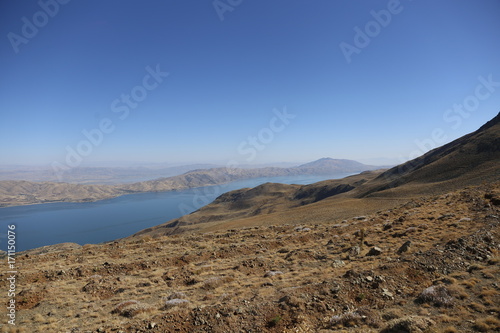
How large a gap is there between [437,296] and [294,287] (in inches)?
224

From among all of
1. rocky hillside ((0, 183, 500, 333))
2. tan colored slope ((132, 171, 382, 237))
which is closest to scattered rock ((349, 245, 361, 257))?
rocky hillside ((0, 183, 500, 333))

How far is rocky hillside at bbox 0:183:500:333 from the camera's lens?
8102mm

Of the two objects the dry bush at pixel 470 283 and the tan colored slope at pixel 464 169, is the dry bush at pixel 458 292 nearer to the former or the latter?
the dry bush at pixel 470 283

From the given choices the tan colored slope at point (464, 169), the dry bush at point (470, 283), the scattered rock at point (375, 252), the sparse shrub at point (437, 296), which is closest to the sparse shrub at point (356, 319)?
the sparse shrub at point (437, 296)

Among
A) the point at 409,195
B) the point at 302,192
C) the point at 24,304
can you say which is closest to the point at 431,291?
the point at 24,304

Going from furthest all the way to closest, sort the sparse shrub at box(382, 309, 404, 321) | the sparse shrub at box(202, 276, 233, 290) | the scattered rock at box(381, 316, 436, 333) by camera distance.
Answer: the sparse shrub at box(202, 276, 233, 290)
the sparse shrub at box(382, 309, 404, 321)
the scattered rock at box(381, 316, 436, 333)

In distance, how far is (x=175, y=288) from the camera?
42.1 ft

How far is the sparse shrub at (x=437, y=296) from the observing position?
846 cm

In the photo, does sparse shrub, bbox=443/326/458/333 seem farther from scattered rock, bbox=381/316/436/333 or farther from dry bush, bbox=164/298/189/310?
dry bush, bbox=164/298/189/310

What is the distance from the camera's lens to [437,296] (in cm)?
873

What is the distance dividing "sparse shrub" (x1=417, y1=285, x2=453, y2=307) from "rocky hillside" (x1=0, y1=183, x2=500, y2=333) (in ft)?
0.11

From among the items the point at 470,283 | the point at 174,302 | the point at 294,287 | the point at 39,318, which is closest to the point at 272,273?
the point at 294,287

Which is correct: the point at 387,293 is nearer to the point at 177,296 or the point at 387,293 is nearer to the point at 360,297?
the point at 360,297

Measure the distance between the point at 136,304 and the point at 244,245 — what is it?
1174cm
